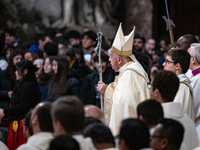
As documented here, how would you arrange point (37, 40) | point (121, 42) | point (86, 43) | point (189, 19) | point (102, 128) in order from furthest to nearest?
point (189, 19) < point (37, 40) < point (86, 43) < point (121, 42) < point (102, 128)

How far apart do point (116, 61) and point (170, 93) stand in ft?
5.00

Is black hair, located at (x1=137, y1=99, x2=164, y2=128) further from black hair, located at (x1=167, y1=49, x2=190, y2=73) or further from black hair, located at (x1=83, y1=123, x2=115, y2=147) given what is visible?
black hair, located at (x1=167, y1=49, x2=190, y2=73)

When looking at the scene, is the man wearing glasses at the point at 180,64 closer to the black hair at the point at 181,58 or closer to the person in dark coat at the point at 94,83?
the black hair at the point at 181,58

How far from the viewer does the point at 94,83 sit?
8742 millimetres

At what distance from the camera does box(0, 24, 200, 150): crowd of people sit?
3744mm

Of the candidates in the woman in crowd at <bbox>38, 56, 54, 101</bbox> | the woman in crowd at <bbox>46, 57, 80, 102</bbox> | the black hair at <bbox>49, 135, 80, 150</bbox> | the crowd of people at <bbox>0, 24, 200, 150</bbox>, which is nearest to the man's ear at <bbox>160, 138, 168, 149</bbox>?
the crowd of people at <bbox>0, 24, 200, 150</bbox>

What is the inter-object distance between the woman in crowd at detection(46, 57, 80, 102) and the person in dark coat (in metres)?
0.49

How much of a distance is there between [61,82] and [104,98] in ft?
6.18

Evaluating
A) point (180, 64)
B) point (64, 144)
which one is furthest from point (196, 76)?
point (64, 144)

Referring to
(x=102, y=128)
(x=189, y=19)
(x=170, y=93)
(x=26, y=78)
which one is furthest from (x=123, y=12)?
(x=102, y=128)

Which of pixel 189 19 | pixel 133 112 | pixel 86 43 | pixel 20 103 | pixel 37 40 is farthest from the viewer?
pixel 189 19

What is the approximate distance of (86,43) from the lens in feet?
33.8

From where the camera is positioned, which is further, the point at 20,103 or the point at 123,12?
the point at 123,12

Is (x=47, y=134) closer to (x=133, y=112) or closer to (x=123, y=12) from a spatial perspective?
(x=133, y=112)
